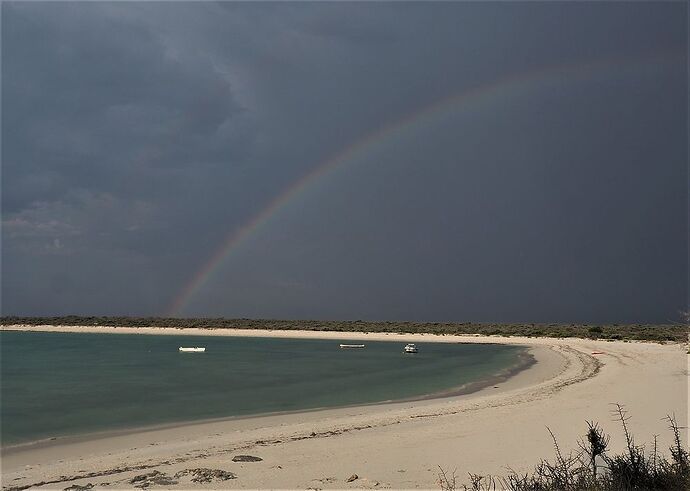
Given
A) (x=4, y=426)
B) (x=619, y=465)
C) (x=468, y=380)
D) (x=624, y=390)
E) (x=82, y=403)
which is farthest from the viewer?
(x=468, y=380)

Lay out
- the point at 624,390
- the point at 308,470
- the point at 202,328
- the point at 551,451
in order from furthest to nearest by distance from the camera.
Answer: the point at 202,328
the point at 624,390
the point at 551,451
the point at 308,470

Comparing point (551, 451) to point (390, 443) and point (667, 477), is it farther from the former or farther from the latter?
point (667, 477)

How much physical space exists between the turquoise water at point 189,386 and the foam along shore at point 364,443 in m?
2.48

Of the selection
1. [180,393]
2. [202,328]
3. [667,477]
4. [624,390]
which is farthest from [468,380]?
[202,328]

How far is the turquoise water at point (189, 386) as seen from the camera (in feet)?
57.3

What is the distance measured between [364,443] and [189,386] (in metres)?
15.3

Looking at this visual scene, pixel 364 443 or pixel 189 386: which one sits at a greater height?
pixel 364 443

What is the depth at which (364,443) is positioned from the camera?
1199cm

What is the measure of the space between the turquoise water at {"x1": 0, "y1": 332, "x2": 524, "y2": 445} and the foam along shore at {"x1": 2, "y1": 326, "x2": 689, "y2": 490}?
248 cm

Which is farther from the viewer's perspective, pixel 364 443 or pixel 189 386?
pixel 189 386

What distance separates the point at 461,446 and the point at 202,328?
9429 centimetres

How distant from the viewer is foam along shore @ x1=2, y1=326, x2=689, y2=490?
9.59 m

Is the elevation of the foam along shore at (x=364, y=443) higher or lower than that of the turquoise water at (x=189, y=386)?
higher

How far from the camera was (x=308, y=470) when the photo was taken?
980cm
